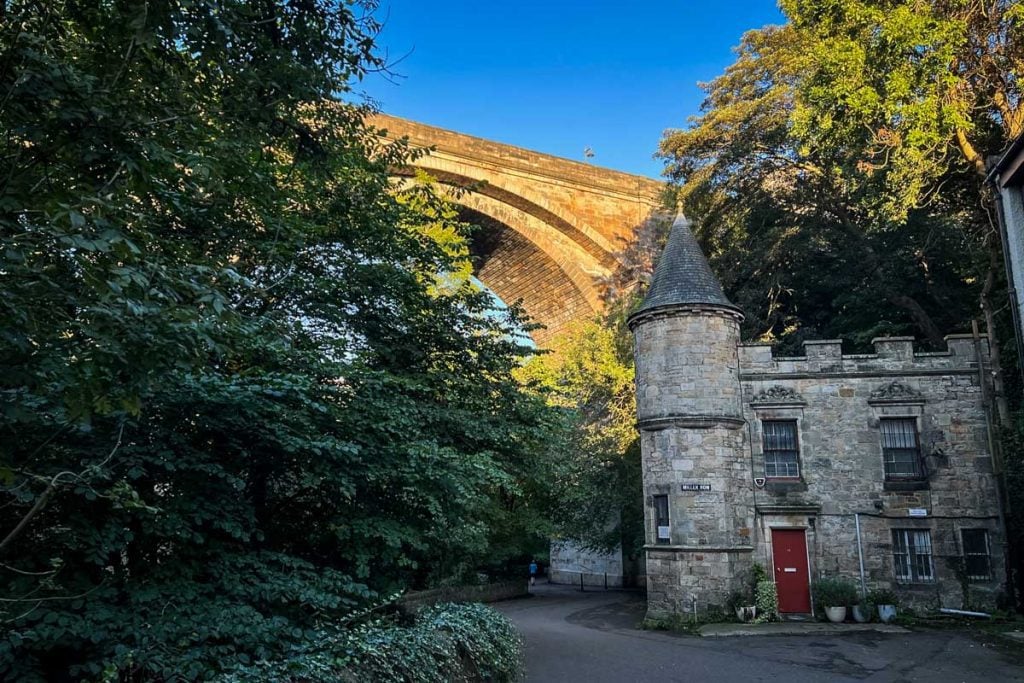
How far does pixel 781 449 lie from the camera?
1842cm

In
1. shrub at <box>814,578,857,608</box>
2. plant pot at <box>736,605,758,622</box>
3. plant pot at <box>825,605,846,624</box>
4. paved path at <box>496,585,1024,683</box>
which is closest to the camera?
paved path at <box>496,585,1024,683</box>

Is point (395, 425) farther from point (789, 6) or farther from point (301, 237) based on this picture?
point (789, 6)

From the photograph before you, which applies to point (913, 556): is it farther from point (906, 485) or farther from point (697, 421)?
point (697, 421)

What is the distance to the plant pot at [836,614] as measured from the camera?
16.8 meters

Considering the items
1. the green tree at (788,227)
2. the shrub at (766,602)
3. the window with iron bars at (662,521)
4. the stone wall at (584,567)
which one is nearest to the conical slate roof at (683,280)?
the window with iron bars at (662,521)

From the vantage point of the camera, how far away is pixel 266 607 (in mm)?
8086

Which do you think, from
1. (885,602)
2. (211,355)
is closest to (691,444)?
(885,602)

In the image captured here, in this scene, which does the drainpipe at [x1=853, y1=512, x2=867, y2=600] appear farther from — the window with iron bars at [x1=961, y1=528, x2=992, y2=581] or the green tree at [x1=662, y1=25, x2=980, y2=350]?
the green tree at [x1=662, y1=25, x2=980, y2=350]

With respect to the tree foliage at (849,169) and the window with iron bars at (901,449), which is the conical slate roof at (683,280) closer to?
the tree foliage at (849,169)

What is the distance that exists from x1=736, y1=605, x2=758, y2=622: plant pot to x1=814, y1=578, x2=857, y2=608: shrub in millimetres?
1800

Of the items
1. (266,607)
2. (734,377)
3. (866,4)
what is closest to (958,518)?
(734,377)

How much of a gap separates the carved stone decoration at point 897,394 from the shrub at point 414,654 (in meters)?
12.3

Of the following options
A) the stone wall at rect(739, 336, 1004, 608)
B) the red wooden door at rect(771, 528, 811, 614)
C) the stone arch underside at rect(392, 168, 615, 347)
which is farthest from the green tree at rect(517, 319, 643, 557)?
the red wooden door at rect(771, 528, 811, 614)

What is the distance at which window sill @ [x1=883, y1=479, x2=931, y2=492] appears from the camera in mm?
17797
